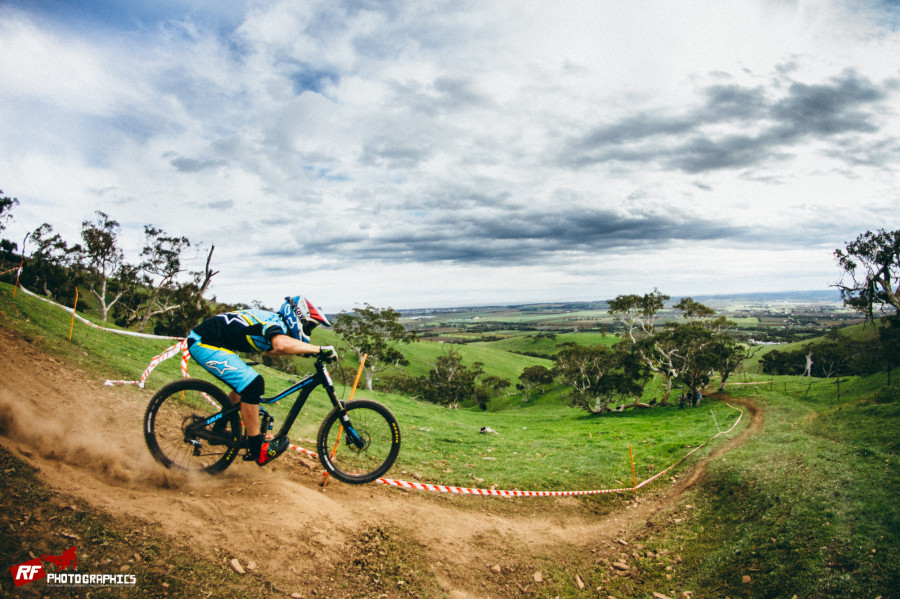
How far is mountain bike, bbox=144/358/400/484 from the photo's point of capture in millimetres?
6367

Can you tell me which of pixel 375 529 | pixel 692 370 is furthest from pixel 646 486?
pixel 692 370

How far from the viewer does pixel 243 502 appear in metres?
6.46

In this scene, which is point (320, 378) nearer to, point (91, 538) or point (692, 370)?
point (91, 538)

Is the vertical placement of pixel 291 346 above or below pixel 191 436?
above

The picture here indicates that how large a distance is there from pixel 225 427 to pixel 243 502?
1.24 metres

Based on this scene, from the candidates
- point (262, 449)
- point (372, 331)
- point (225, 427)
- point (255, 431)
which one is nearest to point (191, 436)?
point (225, 427)

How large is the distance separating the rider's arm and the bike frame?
525 mm

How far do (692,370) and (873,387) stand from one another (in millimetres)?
16722

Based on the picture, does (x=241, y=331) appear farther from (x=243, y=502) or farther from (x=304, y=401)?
(x=243, y=502)

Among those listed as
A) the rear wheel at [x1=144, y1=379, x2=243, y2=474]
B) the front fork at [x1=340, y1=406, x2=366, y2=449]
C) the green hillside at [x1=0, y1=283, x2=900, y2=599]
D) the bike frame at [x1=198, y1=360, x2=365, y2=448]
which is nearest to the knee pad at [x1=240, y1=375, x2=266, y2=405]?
the bike frame at [x1=198, y1=360, x2=365, y2=448]

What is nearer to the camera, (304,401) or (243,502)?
(304,401)

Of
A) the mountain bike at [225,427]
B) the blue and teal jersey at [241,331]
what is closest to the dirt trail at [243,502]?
the mountain bike at [225,427]

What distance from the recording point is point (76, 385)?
9.58 metres

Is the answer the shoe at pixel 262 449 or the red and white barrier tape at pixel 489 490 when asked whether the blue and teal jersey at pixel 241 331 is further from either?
the red and white barrier tape at pixel 489 490
